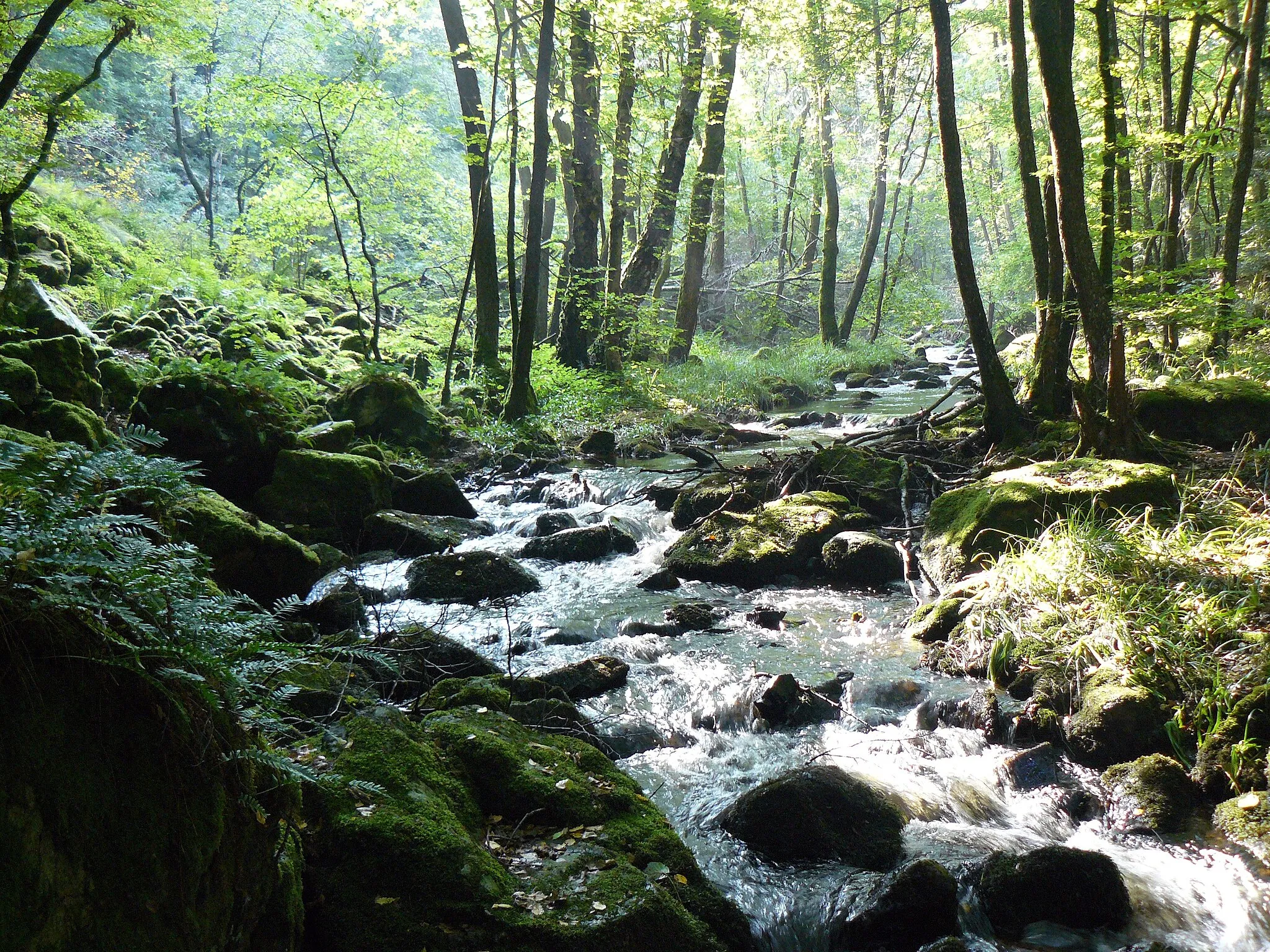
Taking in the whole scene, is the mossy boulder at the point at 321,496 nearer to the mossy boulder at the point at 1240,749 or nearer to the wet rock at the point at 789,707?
the wet rock at the point at 789,707

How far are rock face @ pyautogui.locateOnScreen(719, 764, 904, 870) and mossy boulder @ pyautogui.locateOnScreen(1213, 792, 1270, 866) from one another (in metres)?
1.54

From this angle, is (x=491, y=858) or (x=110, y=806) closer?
(x=110, y=806)

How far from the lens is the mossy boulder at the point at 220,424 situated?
8.35 m

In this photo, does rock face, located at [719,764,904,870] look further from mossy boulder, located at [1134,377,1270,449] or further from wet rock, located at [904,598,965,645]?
mossy boulder, located at [1134,377,1270,449]

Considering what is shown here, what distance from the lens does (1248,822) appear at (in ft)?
12.7

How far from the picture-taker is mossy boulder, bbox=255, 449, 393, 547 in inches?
339

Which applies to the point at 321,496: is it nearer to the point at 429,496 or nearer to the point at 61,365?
the point at 429,496

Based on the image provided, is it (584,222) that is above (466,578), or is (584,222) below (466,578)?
above

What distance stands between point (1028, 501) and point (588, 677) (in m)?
4.16

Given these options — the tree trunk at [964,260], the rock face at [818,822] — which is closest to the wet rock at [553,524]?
the tree trunk at [964,260]

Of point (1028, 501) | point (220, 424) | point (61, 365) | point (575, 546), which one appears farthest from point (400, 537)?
point (1028, 501)

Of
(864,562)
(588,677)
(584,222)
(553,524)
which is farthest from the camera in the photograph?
(584,222)

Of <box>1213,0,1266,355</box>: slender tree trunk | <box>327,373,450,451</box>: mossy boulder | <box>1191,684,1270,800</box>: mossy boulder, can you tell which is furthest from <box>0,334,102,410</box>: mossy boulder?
<box>1213,0,1266,355</box>: slender tree trunk

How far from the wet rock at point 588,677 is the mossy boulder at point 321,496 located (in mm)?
3639
